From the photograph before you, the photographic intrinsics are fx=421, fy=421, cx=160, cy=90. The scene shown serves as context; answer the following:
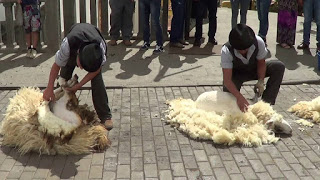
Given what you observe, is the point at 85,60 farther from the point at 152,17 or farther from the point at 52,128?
the point at 152,17

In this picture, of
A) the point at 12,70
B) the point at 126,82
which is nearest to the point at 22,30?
the point at 12,70

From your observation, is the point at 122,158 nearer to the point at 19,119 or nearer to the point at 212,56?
the point at 19,119

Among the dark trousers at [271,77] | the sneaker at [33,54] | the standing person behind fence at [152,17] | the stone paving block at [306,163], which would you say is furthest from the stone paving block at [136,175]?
the sneaker at [33,54]

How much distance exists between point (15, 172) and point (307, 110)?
324 centimetres

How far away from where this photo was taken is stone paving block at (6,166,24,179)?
11.6ft

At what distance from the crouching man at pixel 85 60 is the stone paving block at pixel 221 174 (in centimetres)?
135

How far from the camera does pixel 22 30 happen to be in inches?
290

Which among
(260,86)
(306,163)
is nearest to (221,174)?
(306,163)

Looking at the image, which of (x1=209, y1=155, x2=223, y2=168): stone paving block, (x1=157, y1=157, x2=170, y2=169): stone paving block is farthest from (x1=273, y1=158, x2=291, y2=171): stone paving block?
(x1=157, y1=157, x2=170, y2=169): stone paving block

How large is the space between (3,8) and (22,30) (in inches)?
31.0

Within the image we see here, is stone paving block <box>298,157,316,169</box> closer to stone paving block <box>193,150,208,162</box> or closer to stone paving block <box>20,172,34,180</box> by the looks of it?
stone paving block <box>193,150,208,162</box>

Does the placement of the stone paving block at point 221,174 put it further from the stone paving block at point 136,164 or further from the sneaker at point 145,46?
the sneaker at point 145,46

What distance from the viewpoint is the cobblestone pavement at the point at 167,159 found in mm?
3596

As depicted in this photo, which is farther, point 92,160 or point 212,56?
point 212,56
